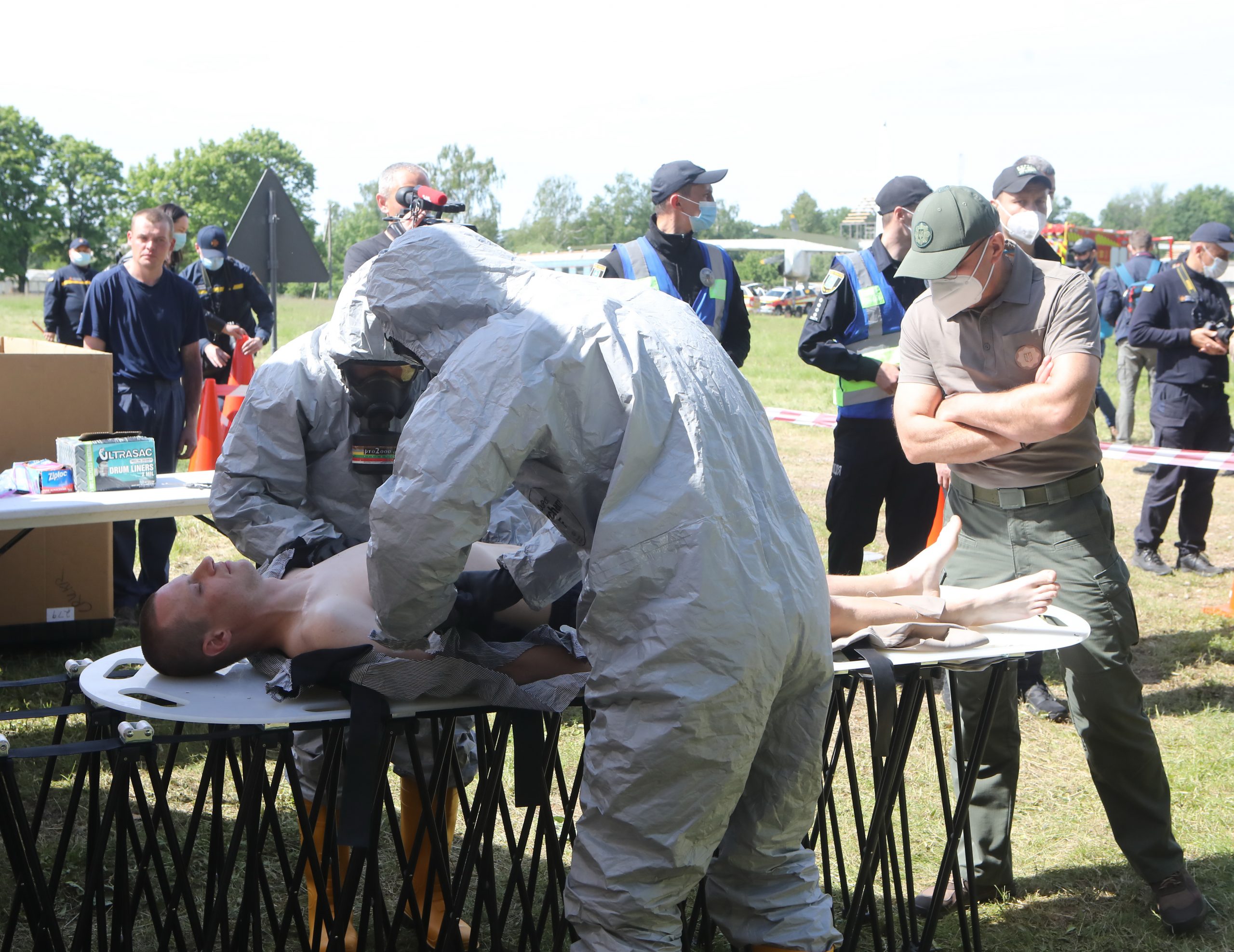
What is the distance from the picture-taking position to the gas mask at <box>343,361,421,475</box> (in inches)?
107

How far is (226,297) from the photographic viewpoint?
8.60 meters

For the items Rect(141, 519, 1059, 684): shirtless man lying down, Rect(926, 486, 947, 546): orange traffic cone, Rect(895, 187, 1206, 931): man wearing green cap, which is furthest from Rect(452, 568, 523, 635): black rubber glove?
Rect(926, 486, 947, 546): orange traffic cone

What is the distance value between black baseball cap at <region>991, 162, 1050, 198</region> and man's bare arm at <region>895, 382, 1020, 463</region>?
1859mm

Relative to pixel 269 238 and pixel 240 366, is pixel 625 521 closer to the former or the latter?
pixel 269 238

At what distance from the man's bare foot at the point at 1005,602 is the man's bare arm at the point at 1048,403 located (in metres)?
0.39

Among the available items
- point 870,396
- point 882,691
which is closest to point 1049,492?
point 882,691

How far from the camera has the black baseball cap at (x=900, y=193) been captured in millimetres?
4840

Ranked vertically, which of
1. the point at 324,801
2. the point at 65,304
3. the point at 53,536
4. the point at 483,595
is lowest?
the point at 324,801

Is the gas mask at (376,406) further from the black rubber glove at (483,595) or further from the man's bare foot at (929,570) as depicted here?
the man's bare foot at (929,570)

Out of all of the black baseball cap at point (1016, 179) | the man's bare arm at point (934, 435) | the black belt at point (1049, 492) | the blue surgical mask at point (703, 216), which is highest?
the black baseball cap at point (1016, 179)

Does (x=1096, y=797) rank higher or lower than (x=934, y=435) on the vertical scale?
lower

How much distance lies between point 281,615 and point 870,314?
10.4ft

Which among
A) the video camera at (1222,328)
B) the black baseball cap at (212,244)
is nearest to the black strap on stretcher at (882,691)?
the video camera at (1222,328)

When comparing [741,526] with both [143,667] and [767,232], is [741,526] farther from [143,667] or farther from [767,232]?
[767,232]
